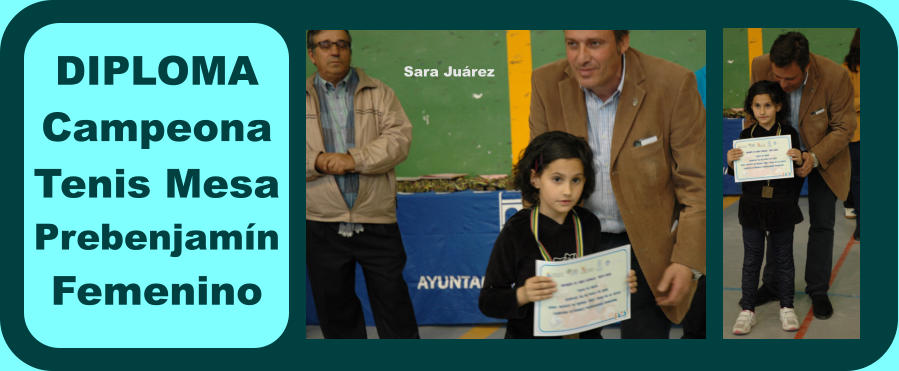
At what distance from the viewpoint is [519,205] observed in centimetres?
468

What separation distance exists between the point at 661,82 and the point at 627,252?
83cm

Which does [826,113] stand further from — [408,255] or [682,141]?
[408,255]

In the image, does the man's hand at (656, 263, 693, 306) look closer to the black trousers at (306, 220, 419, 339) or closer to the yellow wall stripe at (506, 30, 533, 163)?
the yellow wall stripe at (506, 30, 533, 163)

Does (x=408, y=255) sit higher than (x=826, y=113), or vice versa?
(x=826, y=113)

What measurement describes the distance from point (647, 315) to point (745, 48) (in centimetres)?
140

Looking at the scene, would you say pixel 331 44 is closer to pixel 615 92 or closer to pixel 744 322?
pixel 615 92

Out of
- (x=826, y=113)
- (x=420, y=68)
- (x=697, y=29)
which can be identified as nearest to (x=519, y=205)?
(x=420, y=68)

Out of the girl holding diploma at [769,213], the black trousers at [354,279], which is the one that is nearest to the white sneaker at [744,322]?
the girl holding diploma at [769,213]

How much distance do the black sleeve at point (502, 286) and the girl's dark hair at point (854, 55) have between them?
6.16ft

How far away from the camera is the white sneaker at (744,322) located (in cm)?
468

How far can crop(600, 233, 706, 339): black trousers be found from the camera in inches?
178

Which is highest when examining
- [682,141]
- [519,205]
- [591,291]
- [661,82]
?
[661,82]

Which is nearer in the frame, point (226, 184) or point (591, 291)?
point (591, 291)

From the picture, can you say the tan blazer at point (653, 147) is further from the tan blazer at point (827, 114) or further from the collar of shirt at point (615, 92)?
the tan blazer at point (827, 114)
